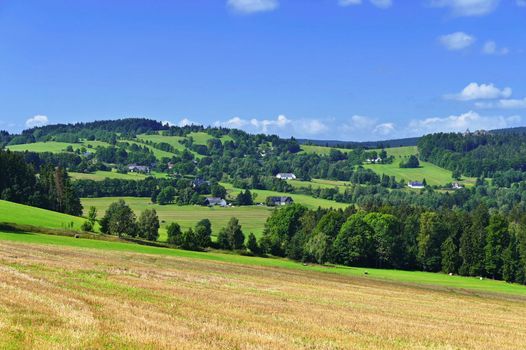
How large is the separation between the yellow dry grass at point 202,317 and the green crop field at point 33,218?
61997mm

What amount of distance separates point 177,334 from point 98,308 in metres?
5.80

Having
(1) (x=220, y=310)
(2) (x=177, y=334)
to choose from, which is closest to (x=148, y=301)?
(1) (x=220, y=310)

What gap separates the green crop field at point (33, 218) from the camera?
104000 mm

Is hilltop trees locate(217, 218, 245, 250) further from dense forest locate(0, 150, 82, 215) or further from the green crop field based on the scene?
dense forest locate(0, 150, 82, 215)

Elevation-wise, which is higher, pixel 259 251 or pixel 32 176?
pixel 32 176

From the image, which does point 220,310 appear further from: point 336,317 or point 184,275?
point 184,275

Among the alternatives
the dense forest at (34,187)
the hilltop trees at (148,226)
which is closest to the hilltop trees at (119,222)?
the hilltop trees at (148,226)

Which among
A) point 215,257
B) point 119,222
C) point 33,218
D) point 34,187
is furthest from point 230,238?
point 34,187

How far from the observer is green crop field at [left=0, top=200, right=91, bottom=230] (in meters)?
104

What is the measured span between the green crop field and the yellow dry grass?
62.0 meters

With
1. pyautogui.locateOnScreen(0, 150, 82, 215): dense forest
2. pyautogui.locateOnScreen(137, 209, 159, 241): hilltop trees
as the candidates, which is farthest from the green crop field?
pyautogui.locateOnScreen(0, 150, 82, 215): dense forest

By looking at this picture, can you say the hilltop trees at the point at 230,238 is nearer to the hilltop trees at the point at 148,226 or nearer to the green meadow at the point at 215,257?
the hilltop trees at the point at 148,226

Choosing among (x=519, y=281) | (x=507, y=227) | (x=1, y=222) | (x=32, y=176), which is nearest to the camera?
(x=1, y=222)

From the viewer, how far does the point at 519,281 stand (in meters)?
112
